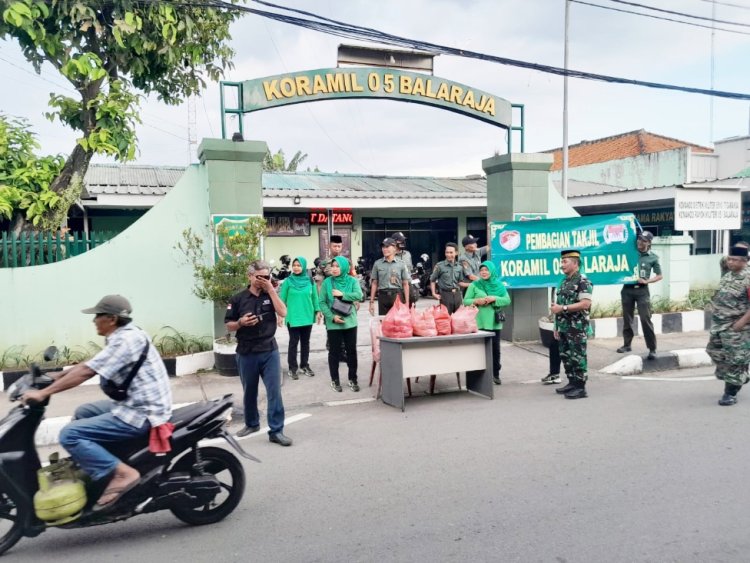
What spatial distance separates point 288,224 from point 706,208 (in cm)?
1065

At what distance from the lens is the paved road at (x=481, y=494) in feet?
11.5

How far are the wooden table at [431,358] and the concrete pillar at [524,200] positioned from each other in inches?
130

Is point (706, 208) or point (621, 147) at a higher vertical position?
point (621, 147)

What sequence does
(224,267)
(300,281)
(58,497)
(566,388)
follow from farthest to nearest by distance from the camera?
(300,281) < (224,267) < (566,388) < (58,497)

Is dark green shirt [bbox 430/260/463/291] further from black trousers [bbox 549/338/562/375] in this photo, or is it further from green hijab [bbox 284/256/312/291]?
green hijab [bbox 284/256/312/291]

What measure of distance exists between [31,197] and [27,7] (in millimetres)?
2605

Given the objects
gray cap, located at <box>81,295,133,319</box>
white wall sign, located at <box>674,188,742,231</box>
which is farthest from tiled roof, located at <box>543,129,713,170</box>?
gray cap, located at <box>81,295,133,319</box>

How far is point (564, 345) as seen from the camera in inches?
277

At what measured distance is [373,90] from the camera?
9.42 meters

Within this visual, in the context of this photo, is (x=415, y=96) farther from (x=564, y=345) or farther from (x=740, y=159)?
(x=740, y=159)

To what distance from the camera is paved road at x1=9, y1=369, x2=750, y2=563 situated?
3508 mm

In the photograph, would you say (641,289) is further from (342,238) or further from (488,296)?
(342,238)

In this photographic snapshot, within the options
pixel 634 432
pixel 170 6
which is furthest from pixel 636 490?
pixel 170 6

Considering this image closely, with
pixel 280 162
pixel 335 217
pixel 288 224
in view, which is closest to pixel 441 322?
pixel 288 224
